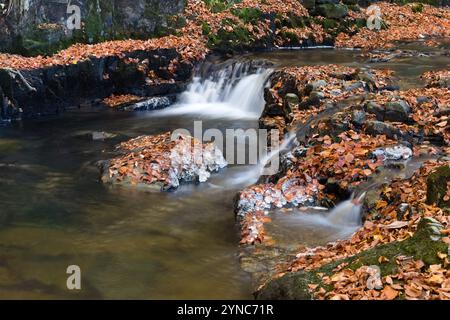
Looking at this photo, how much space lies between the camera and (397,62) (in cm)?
1645

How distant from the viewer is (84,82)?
16141 millimetres

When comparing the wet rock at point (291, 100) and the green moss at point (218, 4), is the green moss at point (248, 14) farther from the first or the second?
the wet rock at point (291, 100)

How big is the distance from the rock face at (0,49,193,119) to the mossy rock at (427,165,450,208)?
11996 millimetres

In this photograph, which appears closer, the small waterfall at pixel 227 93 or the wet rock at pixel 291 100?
the wet rock at pixel 291 100

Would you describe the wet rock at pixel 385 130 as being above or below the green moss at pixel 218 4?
below

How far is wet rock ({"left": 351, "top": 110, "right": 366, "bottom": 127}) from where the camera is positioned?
952 cm

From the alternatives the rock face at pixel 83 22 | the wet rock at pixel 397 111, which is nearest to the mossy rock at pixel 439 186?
the wet rock at pixel 397 111

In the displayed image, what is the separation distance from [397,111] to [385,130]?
2.72 feet

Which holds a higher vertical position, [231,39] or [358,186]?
[231,39]

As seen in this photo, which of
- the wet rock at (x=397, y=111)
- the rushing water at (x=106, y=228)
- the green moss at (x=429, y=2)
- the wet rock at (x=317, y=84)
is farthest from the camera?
the green moss at (x=429, y=2)

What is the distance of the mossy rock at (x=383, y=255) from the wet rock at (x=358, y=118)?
4.60 m

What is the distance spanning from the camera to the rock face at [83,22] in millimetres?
15586

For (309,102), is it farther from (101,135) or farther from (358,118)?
(101,135)

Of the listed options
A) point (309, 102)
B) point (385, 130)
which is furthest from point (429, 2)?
point (385, 130)
